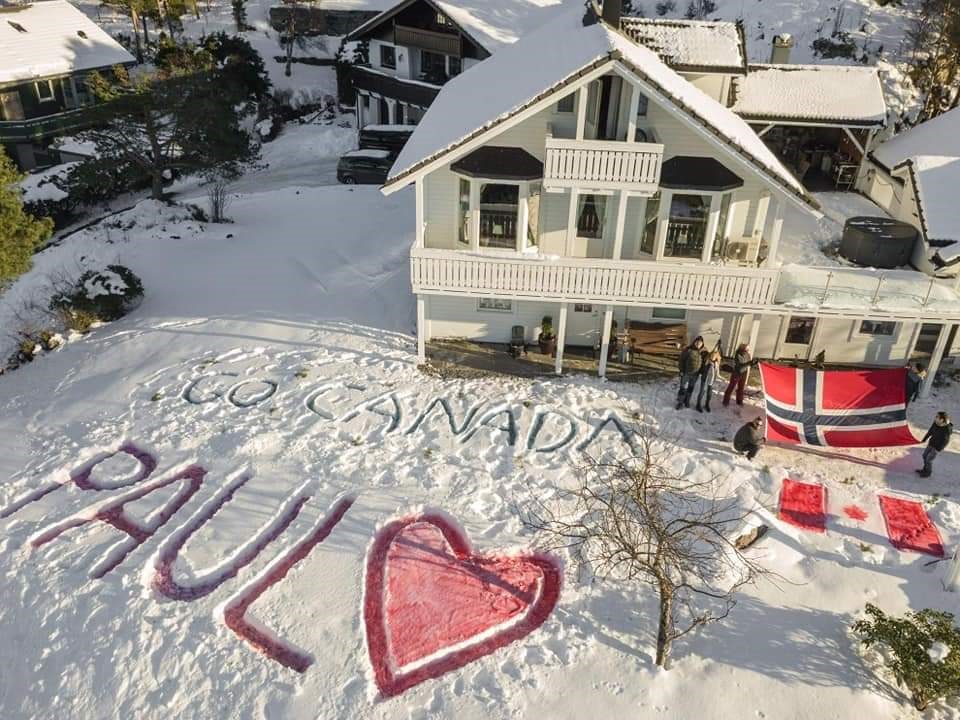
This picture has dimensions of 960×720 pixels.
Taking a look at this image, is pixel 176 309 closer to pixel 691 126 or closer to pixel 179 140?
pixel 179 140

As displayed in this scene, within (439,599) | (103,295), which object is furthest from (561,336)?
(103,295)

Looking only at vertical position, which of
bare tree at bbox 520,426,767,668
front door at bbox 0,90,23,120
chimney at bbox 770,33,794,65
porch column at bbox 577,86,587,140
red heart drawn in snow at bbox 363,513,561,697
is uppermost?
chimney at bbox 770,33,794,65

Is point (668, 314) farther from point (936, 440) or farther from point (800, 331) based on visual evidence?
point (936, 440)

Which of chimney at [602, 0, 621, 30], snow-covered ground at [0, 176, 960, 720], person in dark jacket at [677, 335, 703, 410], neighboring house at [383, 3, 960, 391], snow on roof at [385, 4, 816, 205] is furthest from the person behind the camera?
chimney at [602, 0, 621, 30]

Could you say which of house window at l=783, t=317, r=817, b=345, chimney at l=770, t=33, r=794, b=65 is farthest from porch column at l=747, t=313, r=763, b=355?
chimney at l=770, t=33, r=794, b=65

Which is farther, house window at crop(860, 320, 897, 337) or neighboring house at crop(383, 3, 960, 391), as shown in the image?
house window at crop(860, 320, 897, 337)

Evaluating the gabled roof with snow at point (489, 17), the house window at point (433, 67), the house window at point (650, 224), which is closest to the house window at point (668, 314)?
the house window at point (650, 224)

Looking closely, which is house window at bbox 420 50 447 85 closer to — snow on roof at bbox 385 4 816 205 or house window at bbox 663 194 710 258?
snow on roof at bbox 385 4 816 205
